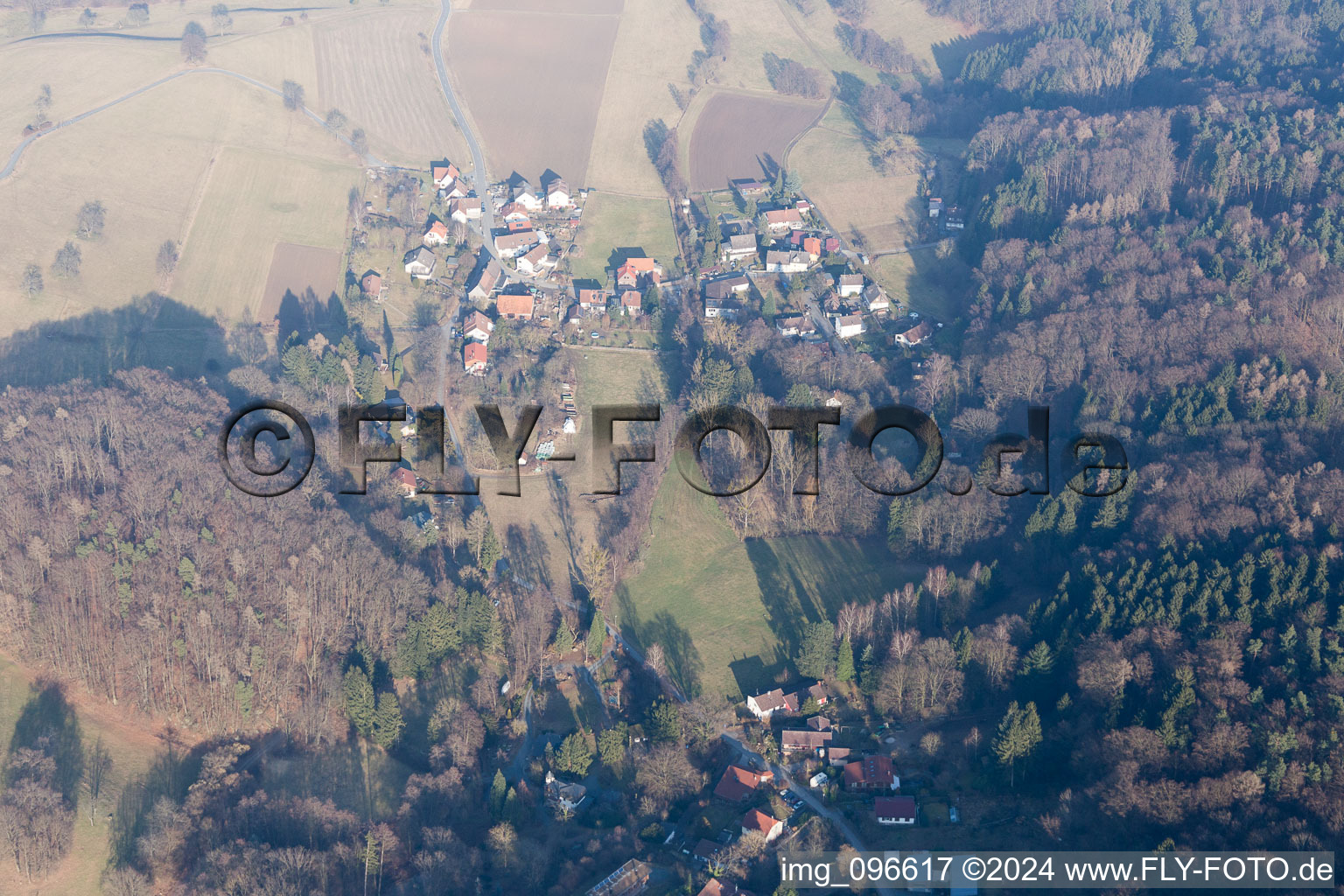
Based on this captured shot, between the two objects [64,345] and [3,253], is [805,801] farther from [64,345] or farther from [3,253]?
[3,253]

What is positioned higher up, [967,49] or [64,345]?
[967,49]

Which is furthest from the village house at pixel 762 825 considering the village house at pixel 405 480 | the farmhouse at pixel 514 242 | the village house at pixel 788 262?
the farmhouse at pixel 514 242

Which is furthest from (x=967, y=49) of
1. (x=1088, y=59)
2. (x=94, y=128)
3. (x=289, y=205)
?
(x=94, y=128)

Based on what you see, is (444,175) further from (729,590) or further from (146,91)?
(729,590)

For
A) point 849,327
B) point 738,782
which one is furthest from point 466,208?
point 738,782

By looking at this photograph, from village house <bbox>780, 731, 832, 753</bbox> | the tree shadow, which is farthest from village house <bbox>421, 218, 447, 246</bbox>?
village house <bbox>780, 731, 832, 753</bbox>

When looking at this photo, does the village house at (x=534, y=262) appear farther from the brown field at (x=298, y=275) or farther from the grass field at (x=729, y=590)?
the grass field at (x=729, y=590)
